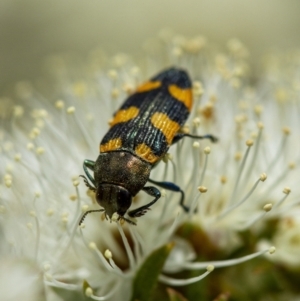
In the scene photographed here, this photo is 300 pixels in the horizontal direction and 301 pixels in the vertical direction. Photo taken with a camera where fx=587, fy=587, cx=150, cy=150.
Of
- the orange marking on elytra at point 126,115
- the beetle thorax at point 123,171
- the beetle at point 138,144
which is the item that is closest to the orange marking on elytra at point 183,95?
the beetle at point 138,144

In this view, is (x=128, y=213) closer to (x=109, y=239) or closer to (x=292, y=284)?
(x=109, y=239)

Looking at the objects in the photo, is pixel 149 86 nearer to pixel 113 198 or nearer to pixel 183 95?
pixel 183 95

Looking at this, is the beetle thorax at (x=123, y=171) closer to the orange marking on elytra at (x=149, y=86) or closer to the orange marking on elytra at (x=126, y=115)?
the orange marking on elytra at (x=126, y=115)

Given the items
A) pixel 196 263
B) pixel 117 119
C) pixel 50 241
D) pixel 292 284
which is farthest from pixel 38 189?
pixel 292 284

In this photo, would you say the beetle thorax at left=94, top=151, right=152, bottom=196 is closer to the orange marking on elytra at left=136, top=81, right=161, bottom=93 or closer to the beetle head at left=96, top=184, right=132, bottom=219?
the beetle head at left=96, top=184, right=132, bottom=219

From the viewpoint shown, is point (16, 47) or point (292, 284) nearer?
point (292, 284)

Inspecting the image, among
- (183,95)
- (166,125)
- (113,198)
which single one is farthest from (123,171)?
(183,95)
